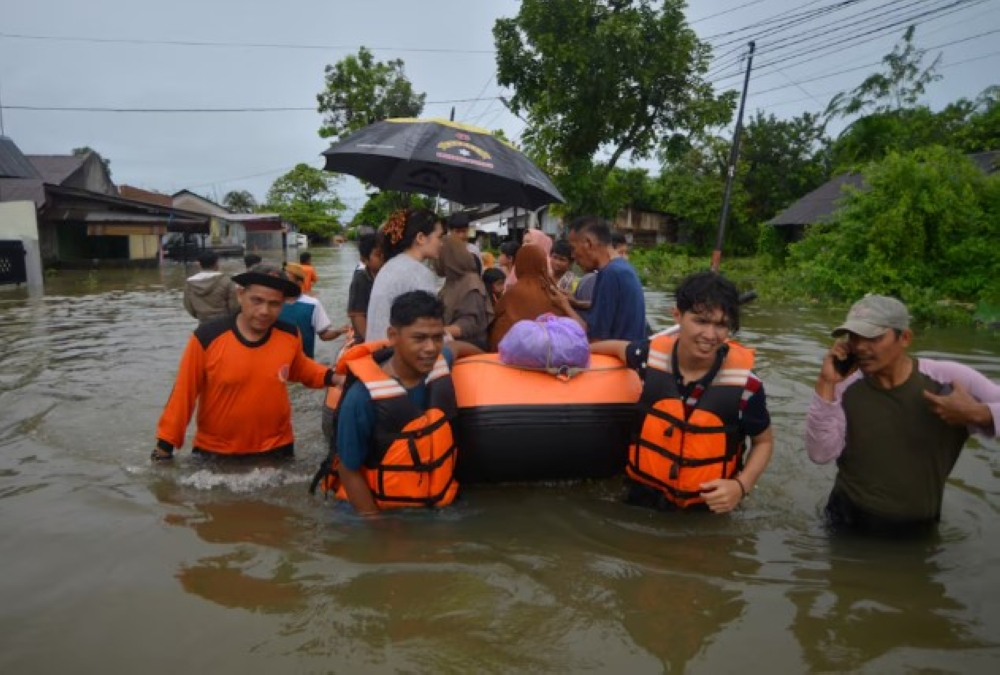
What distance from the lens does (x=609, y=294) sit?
4.68 metres

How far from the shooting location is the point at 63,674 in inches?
97.0

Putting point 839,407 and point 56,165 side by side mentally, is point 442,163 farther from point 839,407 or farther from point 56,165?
point 56,165

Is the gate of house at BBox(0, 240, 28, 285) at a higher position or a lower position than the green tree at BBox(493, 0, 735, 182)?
lower

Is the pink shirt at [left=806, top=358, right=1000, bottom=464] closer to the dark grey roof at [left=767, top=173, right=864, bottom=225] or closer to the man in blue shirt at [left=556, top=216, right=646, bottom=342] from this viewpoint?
the man in blue shirt at [left=556, top=216, right=646, bottom=342]

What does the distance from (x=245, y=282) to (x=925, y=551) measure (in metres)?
3.80

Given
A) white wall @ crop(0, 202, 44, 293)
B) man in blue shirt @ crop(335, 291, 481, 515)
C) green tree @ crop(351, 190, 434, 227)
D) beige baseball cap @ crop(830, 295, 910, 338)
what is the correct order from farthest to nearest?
1. green tree @ crop(351, 190, 434, 227)
2. white wall @ crop(0, 202, 44, 293)
3. man in blue shirt @ crop(335, 291, 481, 515)
4. beige baseball cap @ crop(830, 295, 910, 338)

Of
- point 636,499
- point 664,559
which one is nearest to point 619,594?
point 664,559

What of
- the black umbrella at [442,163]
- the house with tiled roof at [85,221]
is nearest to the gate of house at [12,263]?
the house with tiled roof at [85,221]

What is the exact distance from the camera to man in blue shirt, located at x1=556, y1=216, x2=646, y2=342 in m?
4.63

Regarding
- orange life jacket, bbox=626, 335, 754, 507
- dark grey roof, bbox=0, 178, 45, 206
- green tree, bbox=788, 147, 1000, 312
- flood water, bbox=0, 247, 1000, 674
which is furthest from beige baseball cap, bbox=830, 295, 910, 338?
dark grey roof, bbox=0, 178, 45, 206

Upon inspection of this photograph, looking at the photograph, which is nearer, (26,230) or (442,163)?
(442,163)

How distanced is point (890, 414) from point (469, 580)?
203cm

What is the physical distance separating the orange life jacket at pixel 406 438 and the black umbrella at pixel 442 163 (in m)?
1.90

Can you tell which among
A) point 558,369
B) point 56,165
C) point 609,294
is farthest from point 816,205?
point 56,165
